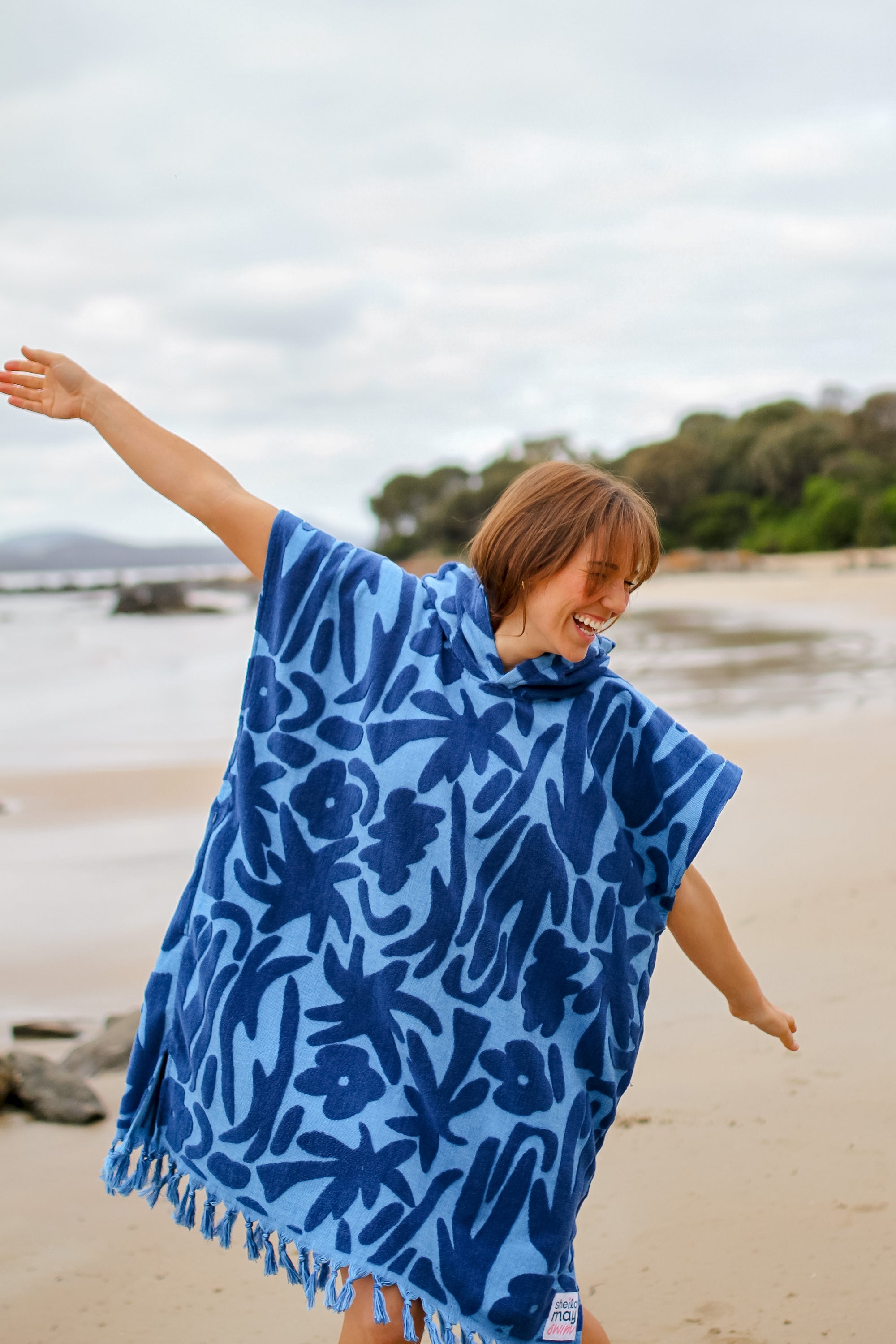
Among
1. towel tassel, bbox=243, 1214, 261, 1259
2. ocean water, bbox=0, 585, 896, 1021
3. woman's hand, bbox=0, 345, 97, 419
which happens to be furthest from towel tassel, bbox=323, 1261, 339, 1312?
ocean water, bbox=0, 585, 896, 1021

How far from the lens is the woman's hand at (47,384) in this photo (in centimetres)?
200

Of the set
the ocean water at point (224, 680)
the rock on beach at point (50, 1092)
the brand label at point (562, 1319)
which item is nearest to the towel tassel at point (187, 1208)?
the brand label at point (562, 1319)

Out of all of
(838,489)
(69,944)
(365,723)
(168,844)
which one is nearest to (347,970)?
(365,723)

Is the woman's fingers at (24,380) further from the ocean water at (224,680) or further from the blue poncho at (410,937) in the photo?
the ocean water at (224,680)

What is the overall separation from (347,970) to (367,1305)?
0.47m

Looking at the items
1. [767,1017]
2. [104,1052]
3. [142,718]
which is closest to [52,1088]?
[104,1052]

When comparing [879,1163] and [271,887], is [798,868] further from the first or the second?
[271,887]

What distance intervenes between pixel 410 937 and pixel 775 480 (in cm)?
4897

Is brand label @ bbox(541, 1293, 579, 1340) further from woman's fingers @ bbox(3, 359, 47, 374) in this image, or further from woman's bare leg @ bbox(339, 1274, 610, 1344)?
woman's fingers @ bbox(3, 359, 47, 374)

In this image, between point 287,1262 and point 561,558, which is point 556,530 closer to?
point 561,558

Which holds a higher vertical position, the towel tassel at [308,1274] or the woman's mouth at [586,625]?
the woman's mouth at [586,625]

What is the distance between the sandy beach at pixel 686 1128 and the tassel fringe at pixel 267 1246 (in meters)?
0.66

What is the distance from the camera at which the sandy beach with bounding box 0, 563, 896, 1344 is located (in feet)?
8.17

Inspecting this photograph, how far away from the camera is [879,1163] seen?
287 centimetres
